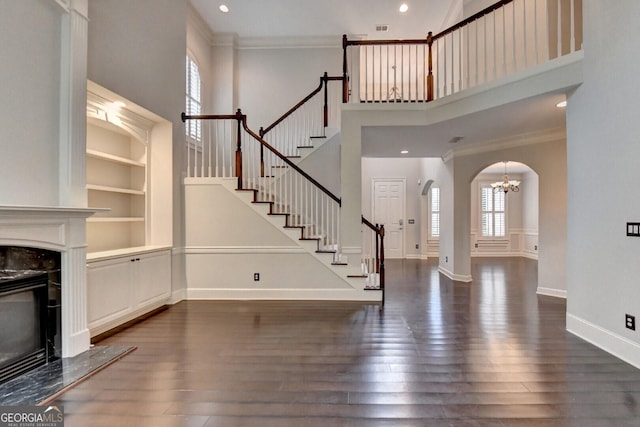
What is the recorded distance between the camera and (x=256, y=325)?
11.6ft

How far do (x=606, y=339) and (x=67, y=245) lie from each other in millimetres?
4972

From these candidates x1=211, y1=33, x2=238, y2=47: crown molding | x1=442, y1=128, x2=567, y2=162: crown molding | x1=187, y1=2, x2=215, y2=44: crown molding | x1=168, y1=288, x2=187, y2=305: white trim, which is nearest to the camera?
x1=168, y1=288, x2=187, y2=305: white trim

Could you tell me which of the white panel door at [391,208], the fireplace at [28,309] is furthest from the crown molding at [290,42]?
the fireplace at [28,309]

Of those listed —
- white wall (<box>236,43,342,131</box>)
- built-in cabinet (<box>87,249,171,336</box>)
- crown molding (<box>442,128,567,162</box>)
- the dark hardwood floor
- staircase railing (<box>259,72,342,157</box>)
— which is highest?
white wall (<box>236,43,342,131</box>)

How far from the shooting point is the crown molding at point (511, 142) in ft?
16.4

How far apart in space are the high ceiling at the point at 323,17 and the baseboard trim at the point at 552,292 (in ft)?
16.9

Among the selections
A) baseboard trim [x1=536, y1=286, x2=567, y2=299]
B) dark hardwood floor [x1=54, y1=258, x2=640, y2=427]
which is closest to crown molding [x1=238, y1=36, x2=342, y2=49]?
dark hardwood floor [x1=54, y1=258, x2=640, y2=427]

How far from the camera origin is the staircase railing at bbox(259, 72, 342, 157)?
19.1 feet

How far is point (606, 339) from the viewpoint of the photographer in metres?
2.88

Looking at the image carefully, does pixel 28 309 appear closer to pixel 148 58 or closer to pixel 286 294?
pixel 286 294

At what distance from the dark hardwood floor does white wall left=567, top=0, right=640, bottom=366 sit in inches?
14.6

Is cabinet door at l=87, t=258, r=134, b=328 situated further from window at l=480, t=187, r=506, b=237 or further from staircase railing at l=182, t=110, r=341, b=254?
window at l=480, t=187, r=506, b=237

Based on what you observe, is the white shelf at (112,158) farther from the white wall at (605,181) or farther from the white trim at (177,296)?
the white wall at (605,181)

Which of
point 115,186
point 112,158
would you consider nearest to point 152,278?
point 115,186
